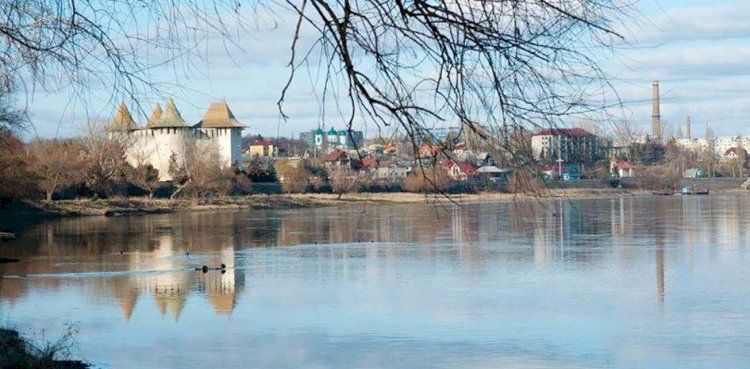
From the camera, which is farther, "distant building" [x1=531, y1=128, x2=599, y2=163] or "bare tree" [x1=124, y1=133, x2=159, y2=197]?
"bare tree" [x1=124, y1=133, x2=159, y2=197]

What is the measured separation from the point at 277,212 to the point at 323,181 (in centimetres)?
1487

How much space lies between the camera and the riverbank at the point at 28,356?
34.1 feet

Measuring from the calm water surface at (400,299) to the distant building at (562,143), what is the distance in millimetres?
537

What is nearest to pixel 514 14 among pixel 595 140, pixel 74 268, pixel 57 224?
pixel 595 140

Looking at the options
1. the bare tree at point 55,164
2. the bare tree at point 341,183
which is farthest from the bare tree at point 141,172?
the bare tree at point 341,183

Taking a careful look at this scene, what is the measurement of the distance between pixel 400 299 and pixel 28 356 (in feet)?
27.2

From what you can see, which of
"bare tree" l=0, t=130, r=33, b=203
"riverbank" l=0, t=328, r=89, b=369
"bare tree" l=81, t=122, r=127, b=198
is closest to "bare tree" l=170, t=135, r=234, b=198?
"bare tree" l=81, t=122, r=127, b=198

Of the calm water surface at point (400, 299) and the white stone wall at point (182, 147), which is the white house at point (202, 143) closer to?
the white stone wall at point (182, 147)

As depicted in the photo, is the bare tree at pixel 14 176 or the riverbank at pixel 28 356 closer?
the riverbank at pixel 28 356

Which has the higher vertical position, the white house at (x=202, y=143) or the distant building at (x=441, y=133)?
the white house at (x=202, y=143)

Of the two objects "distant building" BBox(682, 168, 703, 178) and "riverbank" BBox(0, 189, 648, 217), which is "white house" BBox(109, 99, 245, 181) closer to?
"riverbank" BBox(0, 189, 648, 217)

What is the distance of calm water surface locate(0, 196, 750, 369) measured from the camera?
13.2 m

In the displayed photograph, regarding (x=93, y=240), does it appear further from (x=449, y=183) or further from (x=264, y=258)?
(x=449, y=183)

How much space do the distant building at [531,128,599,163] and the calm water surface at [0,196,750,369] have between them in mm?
537
